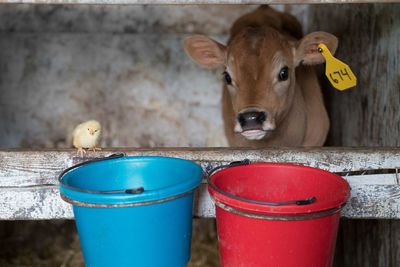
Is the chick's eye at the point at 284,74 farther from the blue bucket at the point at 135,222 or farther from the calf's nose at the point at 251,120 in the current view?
the blue bucket at the point at 135,222

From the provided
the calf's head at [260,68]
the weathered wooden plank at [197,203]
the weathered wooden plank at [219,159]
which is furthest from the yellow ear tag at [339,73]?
the calf's head at [260,68]

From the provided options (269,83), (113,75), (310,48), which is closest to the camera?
(269,83)

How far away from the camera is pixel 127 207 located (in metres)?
1.24

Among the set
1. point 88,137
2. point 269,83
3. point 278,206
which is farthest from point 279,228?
point 269,83

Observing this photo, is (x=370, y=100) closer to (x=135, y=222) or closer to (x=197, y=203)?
(x=197, y=203)

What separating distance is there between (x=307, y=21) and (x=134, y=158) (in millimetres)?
3441

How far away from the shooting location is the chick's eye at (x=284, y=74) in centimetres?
254

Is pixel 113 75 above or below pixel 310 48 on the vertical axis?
below

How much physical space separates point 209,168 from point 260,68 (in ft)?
3.17

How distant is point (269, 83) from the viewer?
97.3 inches

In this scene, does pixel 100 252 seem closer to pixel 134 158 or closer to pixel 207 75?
pixel 134 158

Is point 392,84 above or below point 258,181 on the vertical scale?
above

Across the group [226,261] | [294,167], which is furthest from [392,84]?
[226,261]

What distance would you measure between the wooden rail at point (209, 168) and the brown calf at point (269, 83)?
0.54 meters
